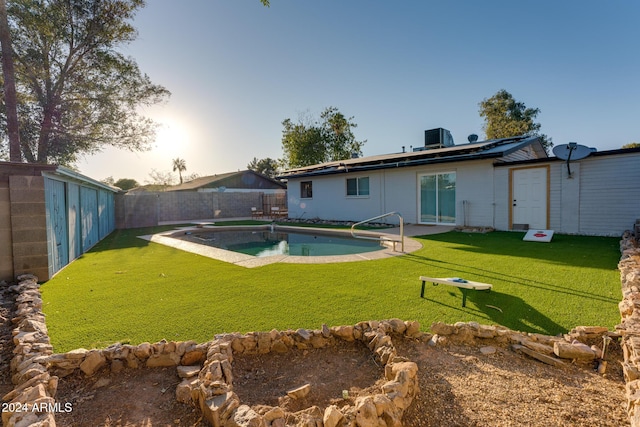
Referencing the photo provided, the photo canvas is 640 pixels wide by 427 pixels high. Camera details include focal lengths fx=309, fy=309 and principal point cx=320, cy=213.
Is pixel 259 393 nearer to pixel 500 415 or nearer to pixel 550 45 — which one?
pixel 500 415

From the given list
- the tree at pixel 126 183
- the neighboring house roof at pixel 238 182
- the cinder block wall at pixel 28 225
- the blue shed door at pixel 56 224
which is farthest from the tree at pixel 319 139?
the cinder block wall at pixel 28 225

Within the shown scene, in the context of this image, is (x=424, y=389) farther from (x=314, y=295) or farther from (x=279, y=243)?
(x=279, y=243)

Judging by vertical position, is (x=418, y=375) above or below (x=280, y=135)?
below

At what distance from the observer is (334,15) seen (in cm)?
1158

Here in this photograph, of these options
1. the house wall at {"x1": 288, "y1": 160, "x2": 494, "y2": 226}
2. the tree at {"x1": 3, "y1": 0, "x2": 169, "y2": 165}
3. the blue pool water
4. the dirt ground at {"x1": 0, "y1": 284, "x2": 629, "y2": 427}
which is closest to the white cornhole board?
the house wall at {"x1": 288, "y1": 160, "x2": 494, "y2": 226}

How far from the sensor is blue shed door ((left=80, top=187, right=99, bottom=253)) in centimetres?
837

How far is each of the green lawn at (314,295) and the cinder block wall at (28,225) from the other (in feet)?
1.54

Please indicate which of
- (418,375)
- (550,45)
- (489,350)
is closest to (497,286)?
(489,350)

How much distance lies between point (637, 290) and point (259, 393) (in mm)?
4373

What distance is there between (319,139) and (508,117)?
17.6 meters

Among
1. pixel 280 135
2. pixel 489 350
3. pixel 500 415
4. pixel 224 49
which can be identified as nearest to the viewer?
pixel 500 415

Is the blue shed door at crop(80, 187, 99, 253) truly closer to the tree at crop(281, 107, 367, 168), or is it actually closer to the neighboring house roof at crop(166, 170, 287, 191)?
the neighboring house roof at crop(166, 170, 287, 191)

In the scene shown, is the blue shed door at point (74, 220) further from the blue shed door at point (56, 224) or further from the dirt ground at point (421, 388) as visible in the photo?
the dirt ground at point (421, 388)

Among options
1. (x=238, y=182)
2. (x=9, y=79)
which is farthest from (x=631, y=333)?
(x=238, y=182)
